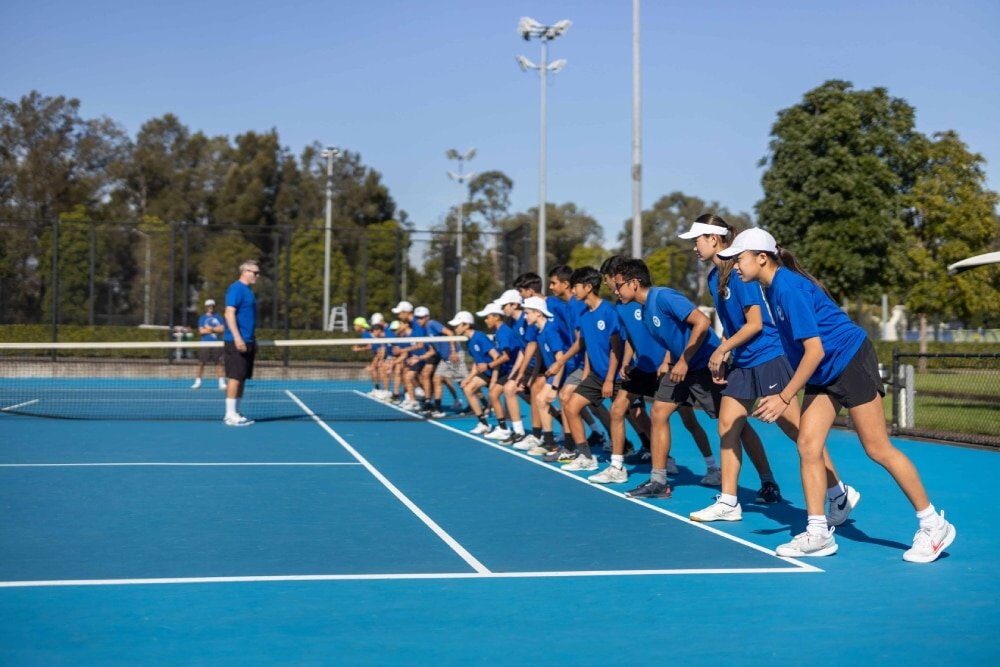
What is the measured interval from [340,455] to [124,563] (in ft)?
20.8

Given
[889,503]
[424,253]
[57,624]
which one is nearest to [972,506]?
[889,503]

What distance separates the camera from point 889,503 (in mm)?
9820

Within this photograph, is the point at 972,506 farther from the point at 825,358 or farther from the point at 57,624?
the point at 57,624

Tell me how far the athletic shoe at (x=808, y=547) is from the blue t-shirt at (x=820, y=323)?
914 mm

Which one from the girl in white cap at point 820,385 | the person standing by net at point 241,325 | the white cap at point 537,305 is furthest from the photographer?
the person standing by net at point 241,325

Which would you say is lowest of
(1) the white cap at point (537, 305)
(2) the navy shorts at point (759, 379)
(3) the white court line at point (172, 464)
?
(3) the white court line at point (172, 464)

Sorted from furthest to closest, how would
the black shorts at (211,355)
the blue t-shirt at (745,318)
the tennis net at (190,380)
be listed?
1. the black shorts at (211,355)
2. the tennis net at (190,380)
3. the blue t-shirt at (745,318)

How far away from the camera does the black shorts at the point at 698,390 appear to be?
955 centimetres

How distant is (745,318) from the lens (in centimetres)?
832

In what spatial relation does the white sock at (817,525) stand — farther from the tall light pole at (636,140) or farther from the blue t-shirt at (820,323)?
the tall light pole at (636,140)

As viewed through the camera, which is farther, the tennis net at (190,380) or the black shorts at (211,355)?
the black shorts at (211,355)

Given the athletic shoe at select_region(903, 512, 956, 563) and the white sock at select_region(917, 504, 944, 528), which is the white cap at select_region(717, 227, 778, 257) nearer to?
the white sock at select_region(917, 504, 944, 528)

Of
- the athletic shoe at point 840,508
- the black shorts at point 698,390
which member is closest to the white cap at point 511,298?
the black shorts at point 698,390

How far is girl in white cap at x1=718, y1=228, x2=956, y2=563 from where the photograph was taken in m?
6.89
